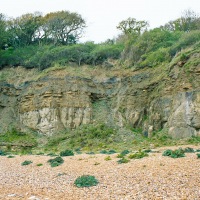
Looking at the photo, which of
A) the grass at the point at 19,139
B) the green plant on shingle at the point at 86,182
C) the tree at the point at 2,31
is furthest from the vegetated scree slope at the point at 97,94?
the green plant on shingle at the point at 86,182

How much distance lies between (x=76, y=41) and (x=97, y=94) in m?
19.0

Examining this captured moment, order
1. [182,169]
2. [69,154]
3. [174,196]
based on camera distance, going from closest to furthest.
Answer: [174,196], [182,169], [69,154]

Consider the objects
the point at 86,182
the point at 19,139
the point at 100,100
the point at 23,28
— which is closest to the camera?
the point at 86,182

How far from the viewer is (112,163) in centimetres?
1502

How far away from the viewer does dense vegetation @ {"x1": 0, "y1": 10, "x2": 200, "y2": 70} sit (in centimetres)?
3806

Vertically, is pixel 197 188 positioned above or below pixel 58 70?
below

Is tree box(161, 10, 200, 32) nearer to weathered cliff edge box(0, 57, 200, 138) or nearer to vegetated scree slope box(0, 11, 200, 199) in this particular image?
vegetated scree slope box(0, 11, 200, 199)

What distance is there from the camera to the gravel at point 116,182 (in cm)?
903

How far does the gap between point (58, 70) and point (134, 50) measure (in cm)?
1158

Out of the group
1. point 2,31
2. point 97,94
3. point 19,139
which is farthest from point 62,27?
point 19,139

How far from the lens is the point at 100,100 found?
128 ft

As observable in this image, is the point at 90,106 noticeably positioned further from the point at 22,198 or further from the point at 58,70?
the point at 22,198

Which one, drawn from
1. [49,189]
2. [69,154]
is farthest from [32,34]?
[49,189]

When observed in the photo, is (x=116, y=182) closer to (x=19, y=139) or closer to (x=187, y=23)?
(x=19, y=139)
